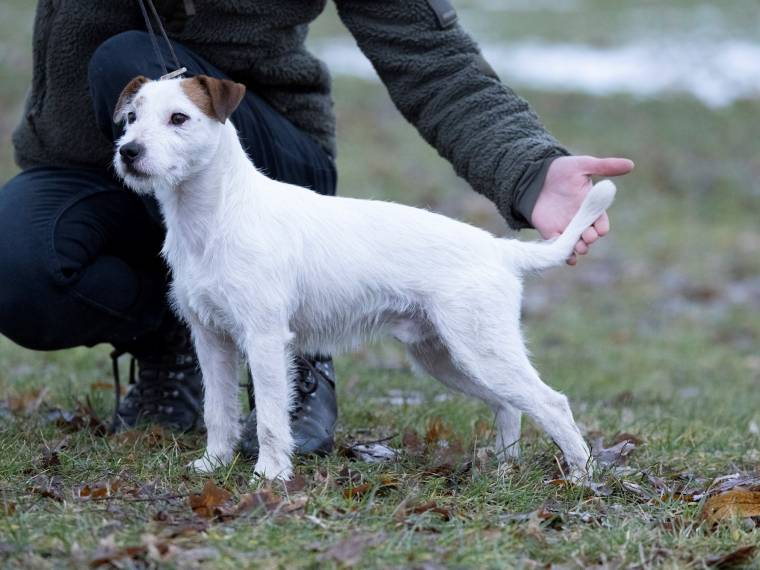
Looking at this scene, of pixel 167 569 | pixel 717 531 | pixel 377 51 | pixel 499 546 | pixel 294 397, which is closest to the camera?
pixel 167 569

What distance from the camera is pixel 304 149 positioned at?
398 centimetres

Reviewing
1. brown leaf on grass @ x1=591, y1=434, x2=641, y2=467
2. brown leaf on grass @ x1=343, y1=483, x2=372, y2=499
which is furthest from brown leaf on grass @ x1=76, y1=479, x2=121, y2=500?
brown leaf on grass @ x1=591, y1=434, x2=641, y2=467

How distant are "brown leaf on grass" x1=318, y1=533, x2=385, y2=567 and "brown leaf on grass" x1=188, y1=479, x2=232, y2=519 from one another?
1.39 feet

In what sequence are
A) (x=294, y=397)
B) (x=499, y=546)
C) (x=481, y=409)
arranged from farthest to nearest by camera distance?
1. (x=481, y=409)
2. (x=294, y=397)
3. (x=499, y=546)

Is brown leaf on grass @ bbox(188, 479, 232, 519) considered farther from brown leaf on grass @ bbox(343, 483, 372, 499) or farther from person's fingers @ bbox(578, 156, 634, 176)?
person's fingers @ bbox(578, 156, 634, 176)

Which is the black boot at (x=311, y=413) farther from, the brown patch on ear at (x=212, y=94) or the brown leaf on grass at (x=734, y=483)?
the brown leaf on grass at (x=734, y=483)

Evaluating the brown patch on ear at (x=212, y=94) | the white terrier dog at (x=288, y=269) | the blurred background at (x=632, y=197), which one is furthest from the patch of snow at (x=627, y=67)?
the brown patch on ear at (x=212, y=94)

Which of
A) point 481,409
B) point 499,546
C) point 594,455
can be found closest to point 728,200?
point 481,409

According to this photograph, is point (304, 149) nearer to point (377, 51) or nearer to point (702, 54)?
point (377, 51)

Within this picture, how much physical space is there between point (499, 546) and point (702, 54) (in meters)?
17.2

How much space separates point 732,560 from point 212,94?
191cm

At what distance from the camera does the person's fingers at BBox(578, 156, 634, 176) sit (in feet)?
11.2

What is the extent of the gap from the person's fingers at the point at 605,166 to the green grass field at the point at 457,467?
551 mm

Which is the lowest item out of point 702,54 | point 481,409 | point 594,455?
point 702,54
